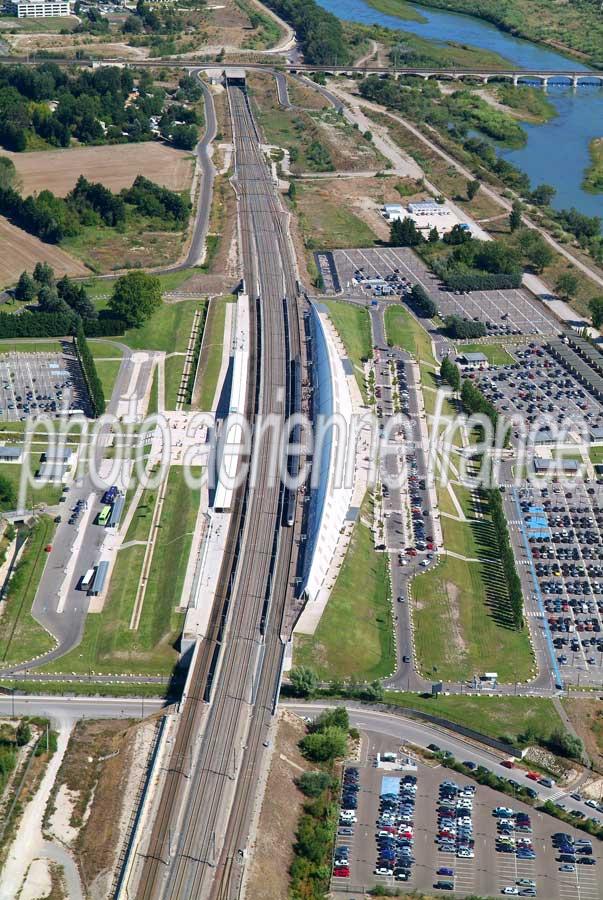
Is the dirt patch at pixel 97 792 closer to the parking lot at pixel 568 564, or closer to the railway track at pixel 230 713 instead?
the railway track at pixel 230 713

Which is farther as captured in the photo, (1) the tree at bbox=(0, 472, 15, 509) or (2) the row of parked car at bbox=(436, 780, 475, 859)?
(1) the tree at bbox=(0, 472, 15, 509)

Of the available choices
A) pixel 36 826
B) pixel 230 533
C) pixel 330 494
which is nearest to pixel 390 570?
pixel 330 494

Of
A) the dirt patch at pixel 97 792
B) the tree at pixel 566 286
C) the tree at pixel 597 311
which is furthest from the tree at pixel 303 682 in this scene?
the tree at pixel 566 286

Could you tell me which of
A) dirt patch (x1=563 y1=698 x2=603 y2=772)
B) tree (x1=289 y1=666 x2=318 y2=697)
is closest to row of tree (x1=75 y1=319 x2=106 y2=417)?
tree (x1=289 y1=666 x2=318 y2=697)

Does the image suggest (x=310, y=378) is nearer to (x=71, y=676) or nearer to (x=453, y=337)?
(x=453, y=337)

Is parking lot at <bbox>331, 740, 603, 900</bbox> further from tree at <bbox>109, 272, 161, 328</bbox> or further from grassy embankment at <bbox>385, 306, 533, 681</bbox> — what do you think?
tree at <bbox>109, 272, 161, 328</bbox>
